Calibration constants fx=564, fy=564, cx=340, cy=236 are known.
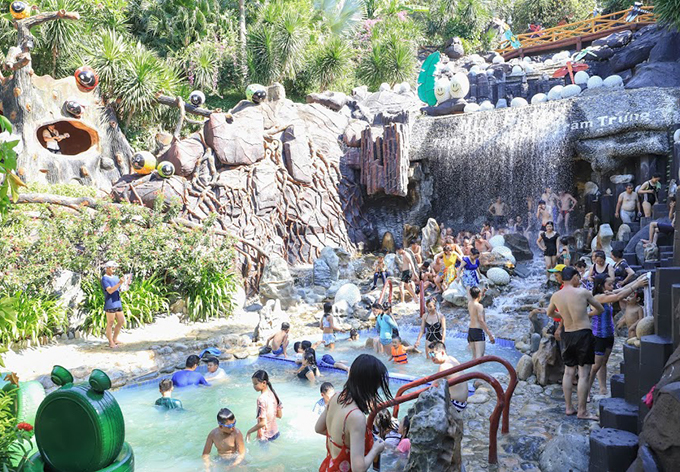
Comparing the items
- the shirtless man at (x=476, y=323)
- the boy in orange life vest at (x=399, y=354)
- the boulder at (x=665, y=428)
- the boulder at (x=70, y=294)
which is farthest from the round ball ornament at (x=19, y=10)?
the boulder at (x=665, y=428)

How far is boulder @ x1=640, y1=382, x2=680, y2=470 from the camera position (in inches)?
120

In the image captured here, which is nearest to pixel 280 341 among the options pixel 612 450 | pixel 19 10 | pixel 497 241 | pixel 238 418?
pixel 238 418

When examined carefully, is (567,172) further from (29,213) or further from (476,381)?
(29,213)

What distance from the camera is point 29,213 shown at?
1073cm

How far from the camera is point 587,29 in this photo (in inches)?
1050

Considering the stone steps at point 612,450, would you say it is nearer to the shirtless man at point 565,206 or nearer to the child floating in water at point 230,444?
the child floating in water at point 230,444

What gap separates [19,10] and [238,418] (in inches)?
572

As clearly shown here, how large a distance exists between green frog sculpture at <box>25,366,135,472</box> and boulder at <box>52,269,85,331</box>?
6.97 metres

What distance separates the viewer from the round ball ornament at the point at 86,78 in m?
16.6

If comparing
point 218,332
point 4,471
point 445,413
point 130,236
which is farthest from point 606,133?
point 4,471

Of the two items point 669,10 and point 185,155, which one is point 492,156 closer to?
point 669,10

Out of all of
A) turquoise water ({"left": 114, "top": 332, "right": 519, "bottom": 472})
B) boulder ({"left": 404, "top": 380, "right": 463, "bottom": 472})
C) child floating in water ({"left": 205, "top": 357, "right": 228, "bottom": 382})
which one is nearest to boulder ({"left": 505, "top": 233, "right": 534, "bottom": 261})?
turquoise water ({"left": 114, "top": 332, "right": 519, "bottom": 472})

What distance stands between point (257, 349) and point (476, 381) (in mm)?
3964

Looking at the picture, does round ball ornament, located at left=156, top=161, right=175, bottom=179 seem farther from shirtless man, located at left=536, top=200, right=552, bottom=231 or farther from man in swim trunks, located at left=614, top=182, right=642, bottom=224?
man in swim trunks, located at left=614, top=182, right=642, bottom=224
